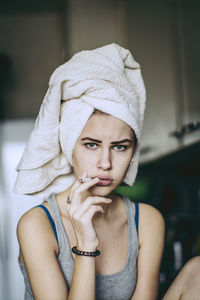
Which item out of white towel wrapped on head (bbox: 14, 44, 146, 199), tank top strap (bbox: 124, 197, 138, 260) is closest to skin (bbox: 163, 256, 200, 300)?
tank top strap (bbox: 124, 197, 138, 260)

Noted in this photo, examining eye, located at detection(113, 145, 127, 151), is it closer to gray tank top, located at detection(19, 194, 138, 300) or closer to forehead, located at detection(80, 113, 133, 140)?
forehead, located at detection(80, 113, 133, 140)

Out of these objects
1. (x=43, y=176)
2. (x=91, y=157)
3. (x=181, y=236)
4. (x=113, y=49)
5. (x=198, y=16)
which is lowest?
(x=181, y=236)

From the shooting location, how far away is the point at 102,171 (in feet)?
3.50

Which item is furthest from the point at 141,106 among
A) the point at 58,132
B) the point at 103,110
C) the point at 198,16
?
the point at 198,16

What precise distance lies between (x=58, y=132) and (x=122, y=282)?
551 millimetres

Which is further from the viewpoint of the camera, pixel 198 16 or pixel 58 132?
pixel 198 16

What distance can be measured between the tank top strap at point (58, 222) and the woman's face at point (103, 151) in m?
0.17

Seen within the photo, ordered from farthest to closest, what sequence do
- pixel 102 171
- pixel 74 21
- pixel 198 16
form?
1. pixel 74 21
2. pixel 198 16
3. pixel 102 171

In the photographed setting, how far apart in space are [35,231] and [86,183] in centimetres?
24

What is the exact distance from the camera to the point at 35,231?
1.11 meters

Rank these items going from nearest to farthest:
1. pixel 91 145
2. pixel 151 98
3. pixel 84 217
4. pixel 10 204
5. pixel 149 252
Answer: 1. pixel 84 217
2. pixel 91 145
3. pixel 149 252
4. pixel 151 98
5. pixel 10 204

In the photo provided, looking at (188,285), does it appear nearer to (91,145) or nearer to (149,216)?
(149,216)

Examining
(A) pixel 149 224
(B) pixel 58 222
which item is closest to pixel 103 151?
(B) pixel 58 222

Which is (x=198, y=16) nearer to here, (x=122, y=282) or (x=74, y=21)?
(x=74, y=21)
